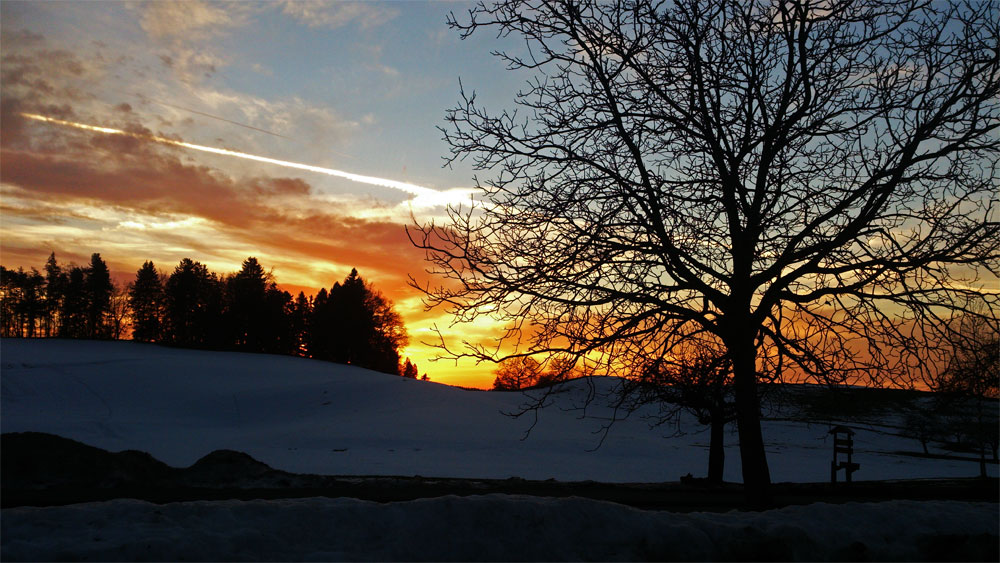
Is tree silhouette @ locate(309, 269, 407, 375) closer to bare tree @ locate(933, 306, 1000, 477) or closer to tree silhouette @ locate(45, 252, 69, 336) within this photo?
tree silhouette @ locate(45, 252, 69, 336)

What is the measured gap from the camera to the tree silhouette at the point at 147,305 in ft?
260

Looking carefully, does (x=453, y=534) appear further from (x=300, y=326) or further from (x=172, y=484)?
(x=300, y=326)

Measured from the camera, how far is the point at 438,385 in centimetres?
4978

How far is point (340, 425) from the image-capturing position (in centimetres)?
3597

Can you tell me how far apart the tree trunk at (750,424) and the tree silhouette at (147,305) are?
83.1 metres

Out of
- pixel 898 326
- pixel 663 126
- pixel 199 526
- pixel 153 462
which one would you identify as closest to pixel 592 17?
pixel 663 126

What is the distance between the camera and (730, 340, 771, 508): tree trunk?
929 centimetres

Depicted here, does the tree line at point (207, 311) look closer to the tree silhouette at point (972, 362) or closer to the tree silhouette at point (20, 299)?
the tree silhouette at point (20, 299)

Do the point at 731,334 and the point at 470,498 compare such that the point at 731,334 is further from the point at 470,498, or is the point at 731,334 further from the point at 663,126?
the point at 470,498

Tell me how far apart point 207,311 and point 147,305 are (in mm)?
11856

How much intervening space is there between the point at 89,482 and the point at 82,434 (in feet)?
71.1

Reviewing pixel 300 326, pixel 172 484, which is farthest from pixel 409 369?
pixel 172 484

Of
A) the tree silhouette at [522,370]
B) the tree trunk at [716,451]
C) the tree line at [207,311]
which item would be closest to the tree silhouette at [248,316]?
the tree line at [207,311]

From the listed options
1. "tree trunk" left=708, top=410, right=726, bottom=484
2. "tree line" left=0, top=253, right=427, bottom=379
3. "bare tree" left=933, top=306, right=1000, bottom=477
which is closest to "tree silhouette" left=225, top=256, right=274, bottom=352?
"tree line" left=0, top=253, right=427, bottom=379
